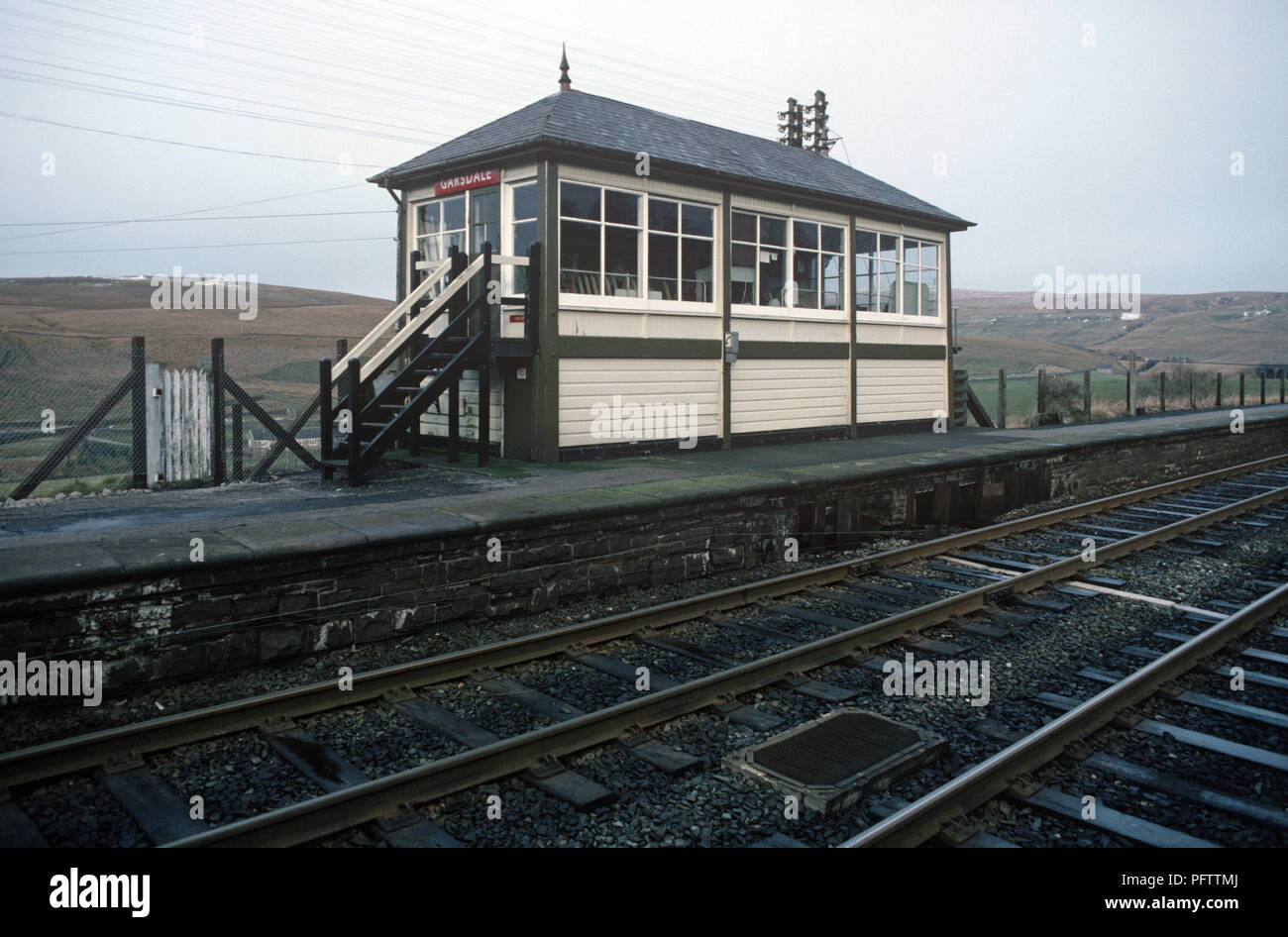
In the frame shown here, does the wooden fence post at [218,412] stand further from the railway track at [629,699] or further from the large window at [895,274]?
the large window at [895,274]

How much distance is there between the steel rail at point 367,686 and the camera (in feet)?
15.3

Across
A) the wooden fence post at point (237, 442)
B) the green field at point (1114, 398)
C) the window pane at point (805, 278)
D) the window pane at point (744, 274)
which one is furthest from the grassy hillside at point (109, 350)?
the green field at point (1114, 398)

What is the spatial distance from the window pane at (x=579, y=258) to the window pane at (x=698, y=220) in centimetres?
191

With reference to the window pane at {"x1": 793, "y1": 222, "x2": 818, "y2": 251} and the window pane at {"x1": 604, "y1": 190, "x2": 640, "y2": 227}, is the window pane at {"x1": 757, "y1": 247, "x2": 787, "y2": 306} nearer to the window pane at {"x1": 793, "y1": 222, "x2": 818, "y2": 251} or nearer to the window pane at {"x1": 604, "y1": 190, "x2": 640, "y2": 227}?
the window pane at {"x1": 793, "y1": 222, "x2": 818, "y2": 251}

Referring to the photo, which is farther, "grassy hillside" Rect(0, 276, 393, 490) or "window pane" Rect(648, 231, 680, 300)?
"grassy hillside" Rect(0, 276, 393, 490)

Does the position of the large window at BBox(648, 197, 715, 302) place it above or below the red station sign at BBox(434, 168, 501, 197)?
below

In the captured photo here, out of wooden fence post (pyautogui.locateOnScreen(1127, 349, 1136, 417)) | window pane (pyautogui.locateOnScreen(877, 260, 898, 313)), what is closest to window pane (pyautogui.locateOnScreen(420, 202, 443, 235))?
window pane (pyautogui.locateOnScreen(877, 260, 898, 313))

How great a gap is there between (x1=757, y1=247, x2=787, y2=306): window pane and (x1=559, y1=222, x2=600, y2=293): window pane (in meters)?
3.73

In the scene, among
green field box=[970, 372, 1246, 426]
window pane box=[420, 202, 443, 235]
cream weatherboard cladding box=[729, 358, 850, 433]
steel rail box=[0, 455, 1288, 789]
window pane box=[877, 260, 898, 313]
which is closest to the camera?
steel rail box=[0, 455, 1288, 789]

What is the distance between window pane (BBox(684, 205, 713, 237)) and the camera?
48.6ft

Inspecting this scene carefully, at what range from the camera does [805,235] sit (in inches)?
670

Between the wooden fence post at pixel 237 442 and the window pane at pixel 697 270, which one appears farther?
the window pane at pixel 697 270

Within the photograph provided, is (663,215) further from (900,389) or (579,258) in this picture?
(900,389)
